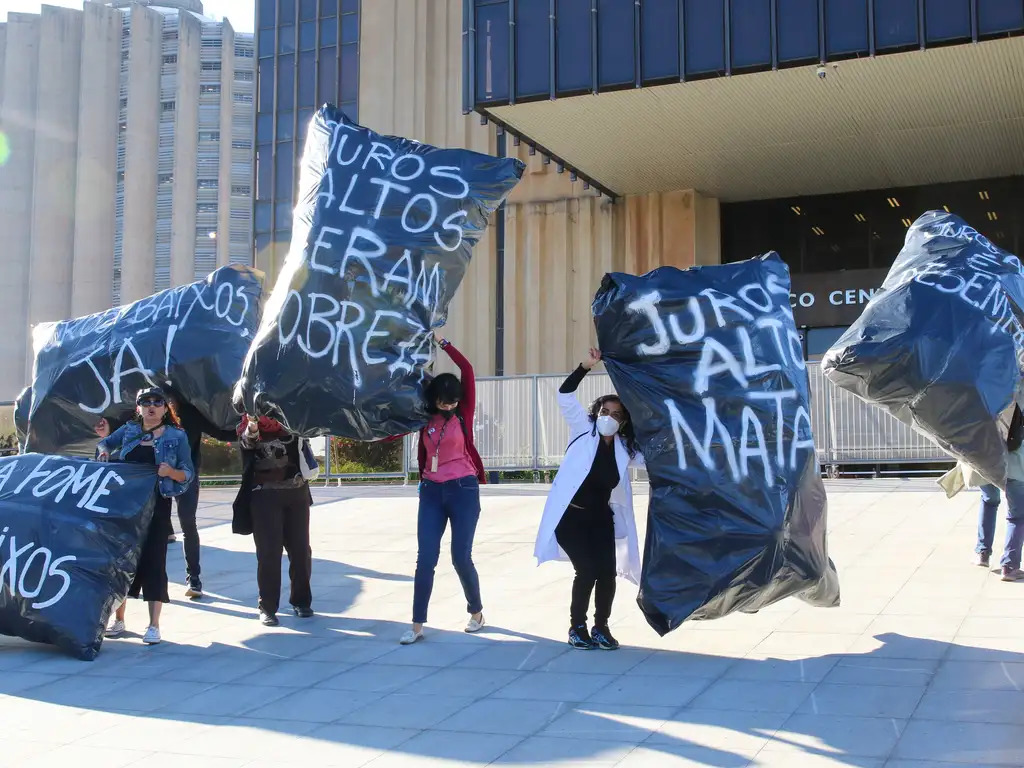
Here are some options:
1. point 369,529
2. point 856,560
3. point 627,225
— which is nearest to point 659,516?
point 856,560

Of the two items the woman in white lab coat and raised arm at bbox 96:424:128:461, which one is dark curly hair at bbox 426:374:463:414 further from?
raised arm at bbox 96:424:128:461

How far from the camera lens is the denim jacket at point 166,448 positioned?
6508mm

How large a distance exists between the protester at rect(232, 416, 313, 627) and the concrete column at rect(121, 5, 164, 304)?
1902 inches

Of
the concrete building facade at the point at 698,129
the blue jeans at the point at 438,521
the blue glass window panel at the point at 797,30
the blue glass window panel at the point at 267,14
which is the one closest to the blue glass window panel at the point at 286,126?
the blue glass window panel at the point at 267,14

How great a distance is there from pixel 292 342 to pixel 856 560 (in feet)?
15.6

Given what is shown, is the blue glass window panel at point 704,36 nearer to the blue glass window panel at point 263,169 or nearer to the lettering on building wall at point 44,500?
the lettering on building wall at point 44,500

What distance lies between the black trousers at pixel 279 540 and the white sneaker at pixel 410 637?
1.06m

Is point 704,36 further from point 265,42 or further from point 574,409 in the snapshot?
point 265,42

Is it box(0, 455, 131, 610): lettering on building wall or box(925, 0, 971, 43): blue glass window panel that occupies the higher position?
box(925, 0, 971, 43): blue glass window panel

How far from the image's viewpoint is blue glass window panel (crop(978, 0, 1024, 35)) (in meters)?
14.8

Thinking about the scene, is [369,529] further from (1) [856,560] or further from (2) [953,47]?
(2) [953,47]

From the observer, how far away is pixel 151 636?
6.58 meters

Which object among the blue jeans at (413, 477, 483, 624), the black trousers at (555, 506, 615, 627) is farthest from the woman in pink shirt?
the black trousers at (555, 506, 615, 627)

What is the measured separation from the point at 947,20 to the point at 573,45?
5812mm
